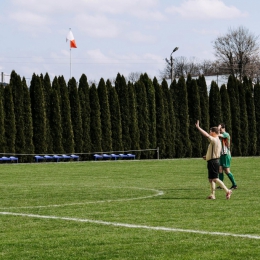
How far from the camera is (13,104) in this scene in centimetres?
4322

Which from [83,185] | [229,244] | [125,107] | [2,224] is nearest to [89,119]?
[125,107]

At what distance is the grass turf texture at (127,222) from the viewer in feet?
30.1

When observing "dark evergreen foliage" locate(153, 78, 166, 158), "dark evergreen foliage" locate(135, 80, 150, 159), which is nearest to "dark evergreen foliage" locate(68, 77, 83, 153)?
"dark evergreen foliage" locate(135, 80, 150, 159)

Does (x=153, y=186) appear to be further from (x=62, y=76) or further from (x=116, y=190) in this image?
(x=62, y=76)

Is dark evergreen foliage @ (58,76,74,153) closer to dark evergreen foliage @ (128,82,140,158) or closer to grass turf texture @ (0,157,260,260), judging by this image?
dark evergreen foliage @ (128,82,140,158)

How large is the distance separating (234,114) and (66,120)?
14.8m

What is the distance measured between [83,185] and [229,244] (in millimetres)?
13672

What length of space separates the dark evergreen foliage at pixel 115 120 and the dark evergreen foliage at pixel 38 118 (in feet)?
18.2

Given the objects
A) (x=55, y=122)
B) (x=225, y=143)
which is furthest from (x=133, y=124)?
(x=225, y=143)

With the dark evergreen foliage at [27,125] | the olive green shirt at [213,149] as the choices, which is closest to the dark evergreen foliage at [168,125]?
the dark evergreen foliage at [27,125]

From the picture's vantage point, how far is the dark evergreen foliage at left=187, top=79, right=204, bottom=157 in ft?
168

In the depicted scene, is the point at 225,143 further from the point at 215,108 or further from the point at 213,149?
the point at 215,108

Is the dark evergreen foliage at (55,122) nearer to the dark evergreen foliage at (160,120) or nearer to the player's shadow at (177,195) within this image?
the dark evergreen foliage at (160,120)

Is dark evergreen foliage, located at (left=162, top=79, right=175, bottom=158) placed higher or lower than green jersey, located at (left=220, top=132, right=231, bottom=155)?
higher
